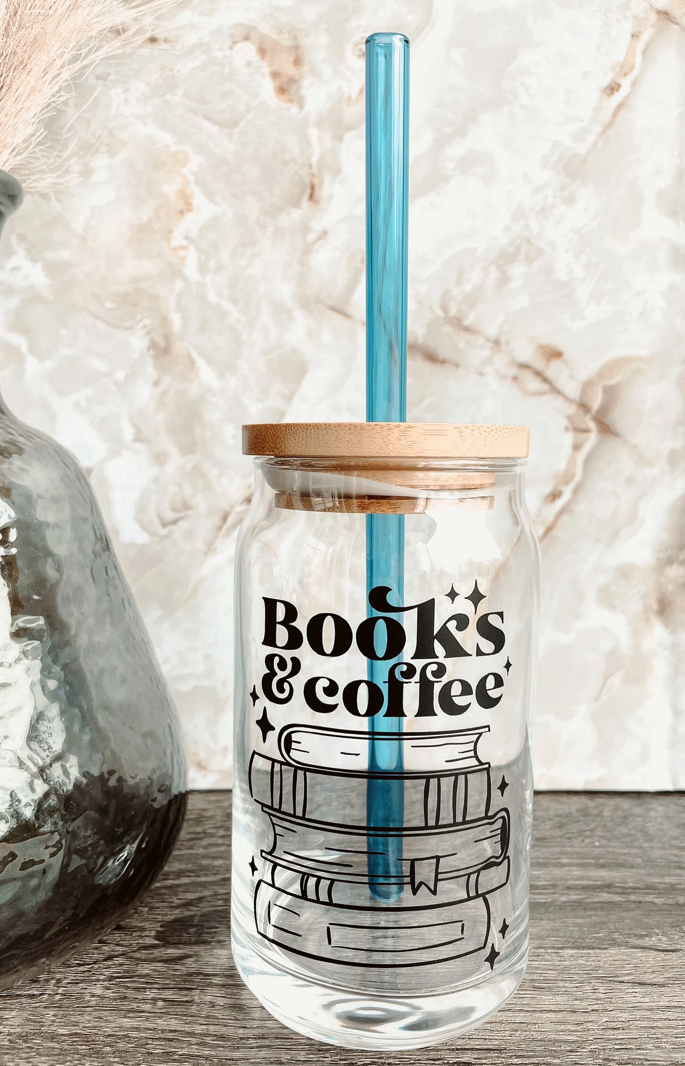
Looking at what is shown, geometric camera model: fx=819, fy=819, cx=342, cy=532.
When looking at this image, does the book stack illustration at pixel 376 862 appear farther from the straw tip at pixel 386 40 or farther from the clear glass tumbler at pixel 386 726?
the straw tip at pixel 386 40

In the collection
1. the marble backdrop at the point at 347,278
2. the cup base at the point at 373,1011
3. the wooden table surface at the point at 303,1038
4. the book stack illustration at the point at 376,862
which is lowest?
the wooden table surface at the point at 303,1038

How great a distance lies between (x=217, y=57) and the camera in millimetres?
578

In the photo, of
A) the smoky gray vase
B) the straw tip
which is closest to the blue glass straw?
the straw tip

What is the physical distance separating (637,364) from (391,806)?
1.25 feet

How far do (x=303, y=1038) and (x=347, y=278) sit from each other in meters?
0.47

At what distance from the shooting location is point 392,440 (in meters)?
0.33

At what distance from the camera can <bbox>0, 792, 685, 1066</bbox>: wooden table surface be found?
346 mm

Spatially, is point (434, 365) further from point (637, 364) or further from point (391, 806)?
Result: point (391, 806)

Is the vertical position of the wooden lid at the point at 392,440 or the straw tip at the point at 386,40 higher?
the straw tip at the point at 386,40

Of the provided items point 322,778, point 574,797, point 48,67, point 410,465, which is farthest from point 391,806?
point 48,67

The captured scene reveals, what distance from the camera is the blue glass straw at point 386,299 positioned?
1.27 ft

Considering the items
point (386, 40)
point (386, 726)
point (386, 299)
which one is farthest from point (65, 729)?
point (386, 40)

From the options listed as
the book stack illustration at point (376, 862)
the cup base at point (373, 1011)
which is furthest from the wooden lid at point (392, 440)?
the cup base at point (373, 1011)

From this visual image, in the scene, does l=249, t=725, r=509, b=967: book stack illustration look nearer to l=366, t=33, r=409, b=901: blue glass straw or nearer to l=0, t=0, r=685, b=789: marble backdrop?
l=366, t=33, r=409, b=901: blue glass straw
